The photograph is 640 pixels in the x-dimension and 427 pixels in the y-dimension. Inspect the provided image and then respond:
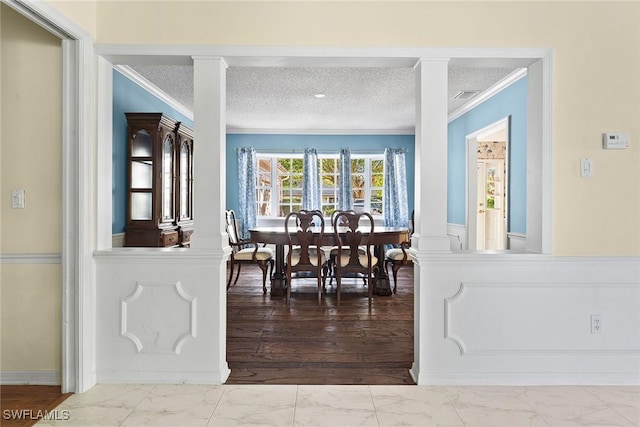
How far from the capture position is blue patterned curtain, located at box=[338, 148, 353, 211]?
7285 millimetres

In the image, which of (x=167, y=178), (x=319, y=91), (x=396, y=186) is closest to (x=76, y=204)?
A: (x=167, y=178)

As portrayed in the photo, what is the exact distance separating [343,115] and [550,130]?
3.98 meters

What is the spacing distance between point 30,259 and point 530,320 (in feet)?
9.74

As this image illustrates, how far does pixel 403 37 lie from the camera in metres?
2.49

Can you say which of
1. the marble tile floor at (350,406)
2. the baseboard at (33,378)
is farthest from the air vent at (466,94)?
the baseboard at (33,378)

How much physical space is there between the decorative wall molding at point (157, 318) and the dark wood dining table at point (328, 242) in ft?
6.72

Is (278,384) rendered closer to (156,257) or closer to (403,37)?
(156,257)

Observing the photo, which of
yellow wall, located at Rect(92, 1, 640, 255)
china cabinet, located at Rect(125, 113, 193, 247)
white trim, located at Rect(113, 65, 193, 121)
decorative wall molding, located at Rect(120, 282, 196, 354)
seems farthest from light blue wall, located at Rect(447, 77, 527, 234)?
white trim, located at Rect(113, 65, 193, 121)

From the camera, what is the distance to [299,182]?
751cm

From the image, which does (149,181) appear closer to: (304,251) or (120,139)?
(120,139)

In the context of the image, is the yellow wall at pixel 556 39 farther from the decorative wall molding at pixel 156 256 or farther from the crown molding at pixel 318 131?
the crown molding at pixel 318 131

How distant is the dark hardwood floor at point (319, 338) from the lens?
103 inches

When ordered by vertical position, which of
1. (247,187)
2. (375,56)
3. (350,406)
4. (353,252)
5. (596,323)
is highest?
(375,56)

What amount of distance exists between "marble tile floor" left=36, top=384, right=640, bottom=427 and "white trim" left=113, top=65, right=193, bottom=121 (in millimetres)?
2962
